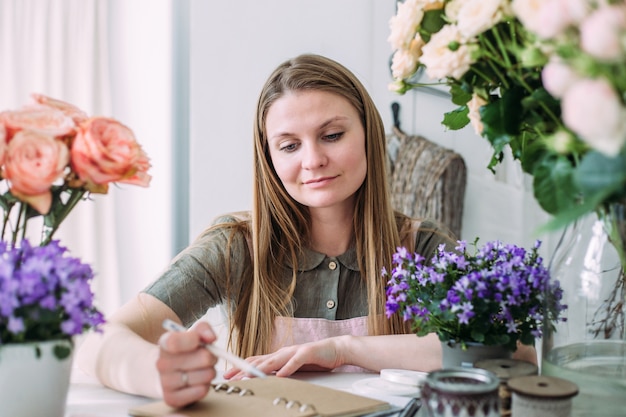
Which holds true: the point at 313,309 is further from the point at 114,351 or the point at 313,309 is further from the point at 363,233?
the point at 114,351

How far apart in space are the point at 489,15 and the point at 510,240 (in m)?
2.21

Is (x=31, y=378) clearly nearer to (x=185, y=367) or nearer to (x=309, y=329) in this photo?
(x=185, y=367)

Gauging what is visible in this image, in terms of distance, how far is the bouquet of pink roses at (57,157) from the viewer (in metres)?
0.75

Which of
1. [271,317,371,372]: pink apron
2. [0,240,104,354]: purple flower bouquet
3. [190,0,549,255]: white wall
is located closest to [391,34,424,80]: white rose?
[0,240,104,354]: purple flower bouquet

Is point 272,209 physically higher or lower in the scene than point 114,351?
higher

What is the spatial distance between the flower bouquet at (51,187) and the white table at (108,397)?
0.16 m

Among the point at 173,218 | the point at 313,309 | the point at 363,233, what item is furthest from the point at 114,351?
the point at 173,218

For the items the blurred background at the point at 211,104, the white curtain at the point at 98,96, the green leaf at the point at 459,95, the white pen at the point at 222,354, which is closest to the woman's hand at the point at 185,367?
the white pen at the point at 222,354

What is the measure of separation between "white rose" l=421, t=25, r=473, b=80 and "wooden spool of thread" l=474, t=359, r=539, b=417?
1.12 ft

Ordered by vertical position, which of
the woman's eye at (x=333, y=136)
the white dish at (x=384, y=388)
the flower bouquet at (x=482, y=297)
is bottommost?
the white dish at (x=384, y=388)

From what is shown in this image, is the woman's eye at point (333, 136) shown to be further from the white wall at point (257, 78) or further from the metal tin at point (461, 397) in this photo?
the white wall at point (257, 78)

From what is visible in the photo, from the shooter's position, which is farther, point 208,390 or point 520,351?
point 520,351

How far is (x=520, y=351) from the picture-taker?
1.01m

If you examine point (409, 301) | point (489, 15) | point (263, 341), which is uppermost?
point (489, 15)
